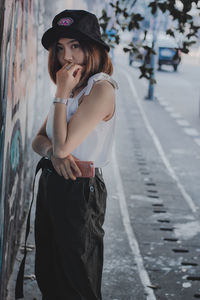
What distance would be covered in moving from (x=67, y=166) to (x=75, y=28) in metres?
0.72

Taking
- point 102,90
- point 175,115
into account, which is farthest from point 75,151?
point 175,115

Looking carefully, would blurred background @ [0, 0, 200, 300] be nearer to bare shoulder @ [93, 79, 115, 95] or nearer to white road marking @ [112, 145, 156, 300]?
white road marking @ [112, 145, 156, 300]

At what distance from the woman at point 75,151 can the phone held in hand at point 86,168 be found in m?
0.03

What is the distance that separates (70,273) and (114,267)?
2.09 meters

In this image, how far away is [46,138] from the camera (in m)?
2.94

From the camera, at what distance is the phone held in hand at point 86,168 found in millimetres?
2623

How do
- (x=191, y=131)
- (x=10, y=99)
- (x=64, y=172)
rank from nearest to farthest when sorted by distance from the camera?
(x=64, y=172) → (x=10, y=99) → (x=191, y=131)

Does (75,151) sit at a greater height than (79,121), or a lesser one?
lesser

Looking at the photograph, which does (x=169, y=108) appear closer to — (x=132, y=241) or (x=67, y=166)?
(x=132, y=241)

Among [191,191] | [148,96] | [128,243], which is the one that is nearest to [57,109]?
[128,243]

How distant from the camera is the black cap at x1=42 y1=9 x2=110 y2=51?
8.49ft

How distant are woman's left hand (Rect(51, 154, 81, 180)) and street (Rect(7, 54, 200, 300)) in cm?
173

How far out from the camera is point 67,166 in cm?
261

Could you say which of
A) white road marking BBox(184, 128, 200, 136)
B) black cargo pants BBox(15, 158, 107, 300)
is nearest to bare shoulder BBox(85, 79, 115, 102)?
black cargo pants BBox(15, 158, 107, 300)
